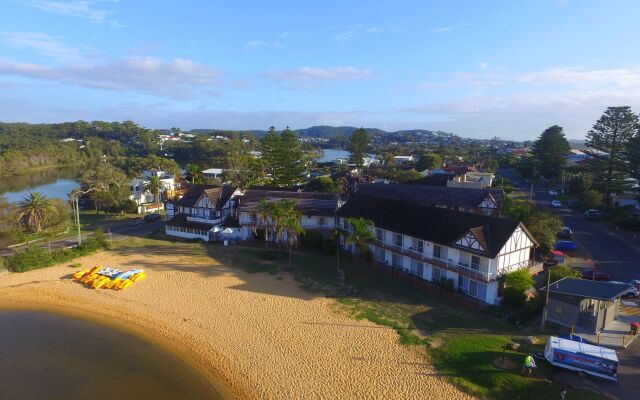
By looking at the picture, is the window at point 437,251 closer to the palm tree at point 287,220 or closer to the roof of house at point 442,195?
the palm tree at point 287,220

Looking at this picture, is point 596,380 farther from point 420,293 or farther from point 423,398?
point 420,293

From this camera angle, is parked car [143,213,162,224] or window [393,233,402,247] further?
parked car [143,213,162,224]

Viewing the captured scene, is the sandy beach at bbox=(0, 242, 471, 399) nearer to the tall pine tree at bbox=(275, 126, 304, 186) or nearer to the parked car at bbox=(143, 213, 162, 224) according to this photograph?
the parked car at bbox=(143, 213, 162, 224)

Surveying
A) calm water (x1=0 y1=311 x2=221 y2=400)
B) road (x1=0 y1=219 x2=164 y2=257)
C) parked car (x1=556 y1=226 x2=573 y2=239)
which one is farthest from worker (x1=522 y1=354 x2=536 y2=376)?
road (x1=0 y1=219 x2=164 y2=257)

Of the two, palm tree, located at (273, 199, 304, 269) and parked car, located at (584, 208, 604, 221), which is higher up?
palm tree, located at (273, 199, 304, 269)

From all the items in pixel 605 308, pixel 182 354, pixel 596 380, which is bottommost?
pixel 182 354

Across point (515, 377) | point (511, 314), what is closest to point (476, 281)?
point (511, 314)

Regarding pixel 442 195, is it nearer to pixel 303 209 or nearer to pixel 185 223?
pixel 303 209
